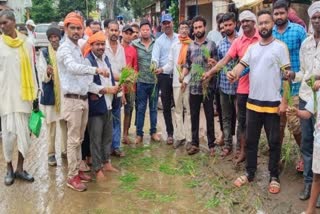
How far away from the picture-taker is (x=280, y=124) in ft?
14.8

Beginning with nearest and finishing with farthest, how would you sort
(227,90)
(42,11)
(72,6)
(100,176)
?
(100,176) < (227,90) < (42,11) < (72,6)

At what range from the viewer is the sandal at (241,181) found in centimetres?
471

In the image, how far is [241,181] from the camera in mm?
4730

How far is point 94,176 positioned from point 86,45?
1.73 meters

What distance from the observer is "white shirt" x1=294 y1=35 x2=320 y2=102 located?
4023 mm

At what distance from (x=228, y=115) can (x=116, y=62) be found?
1849 millimetres

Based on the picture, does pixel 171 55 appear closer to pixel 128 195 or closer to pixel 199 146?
pixel 199 146

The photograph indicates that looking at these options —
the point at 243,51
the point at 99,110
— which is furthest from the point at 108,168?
the point at 243,51

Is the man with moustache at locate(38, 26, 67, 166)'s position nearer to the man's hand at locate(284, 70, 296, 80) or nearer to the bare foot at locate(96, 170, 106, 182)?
the bare foot at locate(96, 170, 106, 182)

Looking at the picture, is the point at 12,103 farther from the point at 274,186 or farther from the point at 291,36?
the point at 291,36

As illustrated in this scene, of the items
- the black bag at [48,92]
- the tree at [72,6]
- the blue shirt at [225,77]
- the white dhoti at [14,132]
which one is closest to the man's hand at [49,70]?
the black bag at [48,92]

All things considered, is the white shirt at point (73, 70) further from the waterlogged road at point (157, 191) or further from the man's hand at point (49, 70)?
the waterlogged road at point (157, 191)

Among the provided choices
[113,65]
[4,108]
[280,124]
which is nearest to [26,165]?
[4,108]

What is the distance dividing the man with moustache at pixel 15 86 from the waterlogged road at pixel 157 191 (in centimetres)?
47
